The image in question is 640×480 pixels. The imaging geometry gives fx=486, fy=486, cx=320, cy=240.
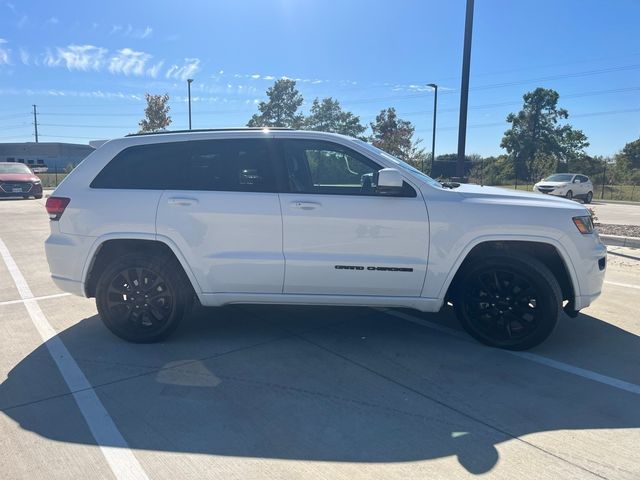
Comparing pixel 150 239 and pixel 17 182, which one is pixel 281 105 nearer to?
pixel 17 182

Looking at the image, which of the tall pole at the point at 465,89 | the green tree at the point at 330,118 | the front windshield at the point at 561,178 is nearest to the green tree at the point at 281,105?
the green tree at the point at 330,118

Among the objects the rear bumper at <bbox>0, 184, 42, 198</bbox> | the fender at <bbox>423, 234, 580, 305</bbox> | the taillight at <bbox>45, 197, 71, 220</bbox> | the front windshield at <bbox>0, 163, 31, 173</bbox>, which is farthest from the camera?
the front windshield at <bbox>0, 163, 31, 173</bbox>

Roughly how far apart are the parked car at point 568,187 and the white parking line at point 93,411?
73.6 feet

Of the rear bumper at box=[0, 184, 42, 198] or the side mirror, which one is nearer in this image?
the side mirror

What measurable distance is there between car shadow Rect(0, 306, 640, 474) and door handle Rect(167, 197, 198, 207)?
4.21 ft

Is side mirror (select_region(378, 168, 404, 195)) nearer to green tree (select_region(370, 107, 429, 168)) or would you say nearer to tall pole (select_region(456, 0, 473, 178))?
tall pole (select_region(456, 0, 473, 178))

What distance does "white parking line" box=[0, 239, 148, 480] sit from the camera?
2.68 meters

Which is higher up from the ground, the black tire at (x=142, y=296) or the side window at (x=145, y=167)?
the side window at (x=145, y=167)

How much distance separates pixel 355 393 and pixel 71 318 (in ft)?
11.0

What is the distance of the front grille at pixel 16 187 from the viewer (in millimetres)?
18767

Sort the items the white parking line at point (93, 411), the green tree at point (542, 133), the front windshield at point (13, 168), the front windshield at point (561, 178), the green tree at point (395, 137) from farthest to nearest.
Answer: the green tree at point (542, 133) → the green tree at point (395, 137) → the front windshield at point (561, 178) → the front windshield at point (13, 168) → the white parking line at point (93, 411)

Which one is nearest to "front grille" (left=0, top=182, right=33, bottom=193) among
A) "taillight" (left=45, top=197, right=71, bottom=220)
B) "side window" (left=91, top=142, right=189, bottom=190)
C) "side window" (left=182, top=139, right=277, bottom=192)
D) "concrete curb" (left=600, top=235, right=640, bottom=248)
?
"taillight" (left=45, top=197, right=71, bottom=220)

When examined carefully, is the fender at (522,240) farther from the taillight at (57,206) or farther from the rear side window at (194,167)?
the taillight at (57,206)

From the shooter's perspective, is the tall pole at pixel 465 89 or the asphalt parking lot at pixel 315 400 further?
the tall pole at pixel 465 89
